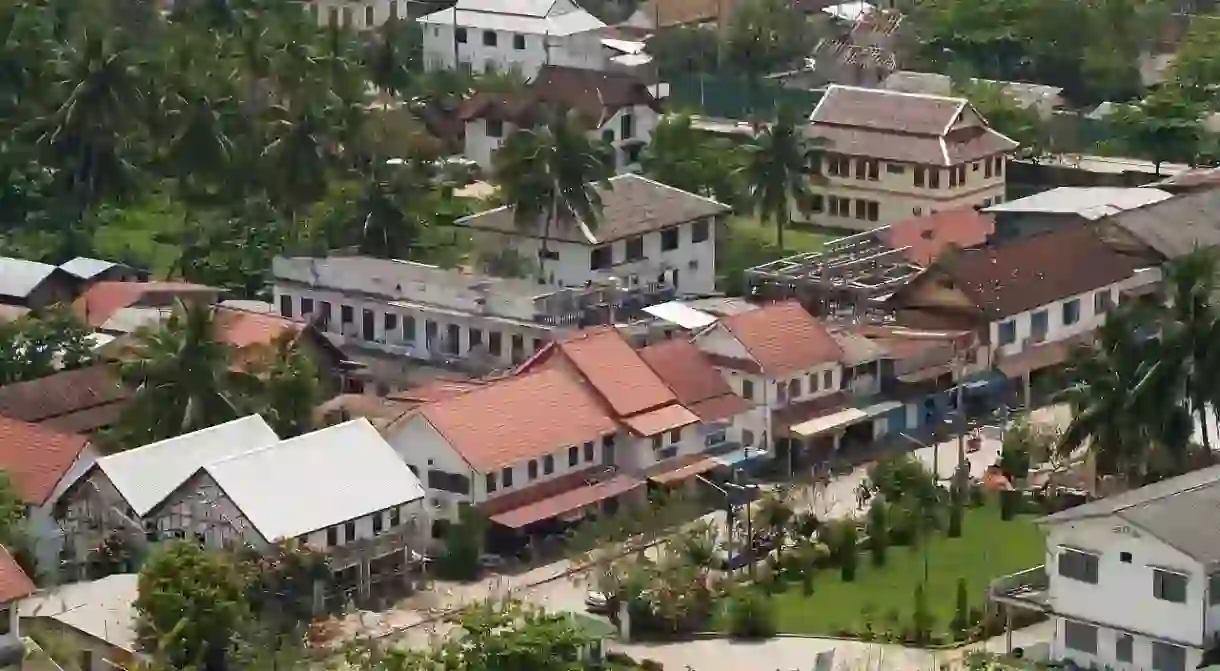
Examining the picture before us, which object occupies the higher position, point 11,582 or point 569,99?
point 569,99

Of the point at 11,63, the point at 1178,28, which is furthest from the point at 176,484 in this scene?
the point at 1178,28

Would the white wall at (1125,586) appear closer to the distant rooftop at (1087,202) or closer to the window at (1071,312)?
the window at (1071,312)

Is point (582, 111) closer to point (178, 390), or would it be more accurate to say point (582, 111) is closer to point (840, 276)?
point (840, 276)

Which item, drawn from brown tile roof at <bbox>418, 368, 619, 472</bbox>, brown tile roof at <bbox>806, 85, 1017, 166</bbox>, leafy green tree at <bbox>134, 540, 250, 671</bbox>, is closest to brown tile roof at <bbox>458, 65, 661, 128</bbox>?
brown tile roof at <bbox>806, 85, 1017, 166</bbox>

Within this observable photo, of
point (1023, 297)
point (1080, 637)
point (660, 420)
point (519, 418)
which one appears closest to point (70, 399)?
point (519, 418)

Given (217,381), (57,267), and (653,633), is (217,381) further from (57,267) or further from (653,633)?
(57,267)

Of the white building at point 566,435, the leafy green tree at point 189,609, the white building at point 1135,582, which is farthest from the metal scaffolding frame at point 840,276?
the leafy green tree at point 189,609

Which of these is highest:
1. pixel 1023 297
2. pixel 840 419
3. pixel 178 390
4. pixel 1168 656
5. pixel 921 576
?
pixel 178 390
